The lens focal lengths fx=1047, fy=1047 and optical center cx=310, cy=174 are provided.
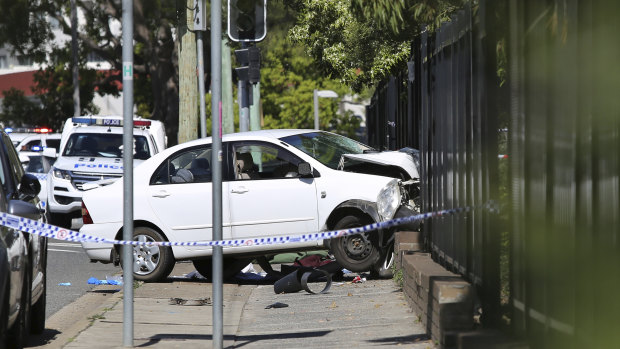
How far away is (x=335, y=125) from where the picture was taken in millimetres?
55688

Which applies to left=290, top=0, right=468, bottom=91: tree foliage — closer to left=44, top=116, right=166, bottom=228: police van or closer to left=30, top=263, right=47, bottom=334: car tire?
left=44, top=116, right=166, bottom=228: police van

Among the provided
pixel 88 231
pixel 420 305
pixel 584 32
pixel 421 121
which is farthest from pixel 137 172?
pixel 584 32

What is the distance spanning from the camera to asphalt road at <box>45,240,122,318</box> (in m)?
11.5

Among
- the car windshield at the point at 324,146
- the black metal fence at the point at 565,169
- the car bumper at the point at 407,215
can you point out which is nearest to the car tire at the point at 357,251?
the car bumper at the point at 407,215

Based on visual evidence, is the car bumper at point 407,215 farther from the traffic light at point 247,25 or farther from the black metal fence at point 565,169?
the black metal fence at point 565,169

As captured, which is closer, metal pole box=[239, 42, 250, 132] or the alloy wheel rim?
the alloy wheel rim

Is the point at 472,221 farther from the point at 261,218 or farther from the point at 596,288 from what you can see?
the point at 261,218

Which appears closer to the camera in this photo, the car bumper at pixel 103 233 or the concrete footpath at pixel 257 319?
the concrete footpath at pixel 257 319

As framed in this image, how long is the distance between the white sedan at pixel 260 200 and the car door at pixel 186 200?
0.01m

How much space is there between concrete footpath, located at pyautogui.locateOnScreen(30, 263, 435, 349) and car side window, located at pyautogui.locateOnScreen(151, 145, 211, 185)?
4.12ft

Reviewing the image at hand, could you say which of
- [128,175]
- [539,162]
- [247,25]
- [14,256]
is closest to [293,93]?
[247,25]

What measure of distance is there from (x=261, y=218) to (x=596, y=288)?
26.7 ft

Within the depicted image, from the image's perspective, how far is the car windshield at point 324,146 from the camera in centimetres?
1238

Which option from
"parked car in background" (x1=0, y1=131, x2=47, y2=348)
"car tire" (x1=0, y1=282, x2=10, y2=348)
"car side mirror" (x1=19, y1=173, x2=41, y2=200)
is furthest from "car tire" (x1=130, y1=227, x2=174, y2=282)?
"car tire" (x1=0, y1=282, x2=10, y2=348)
